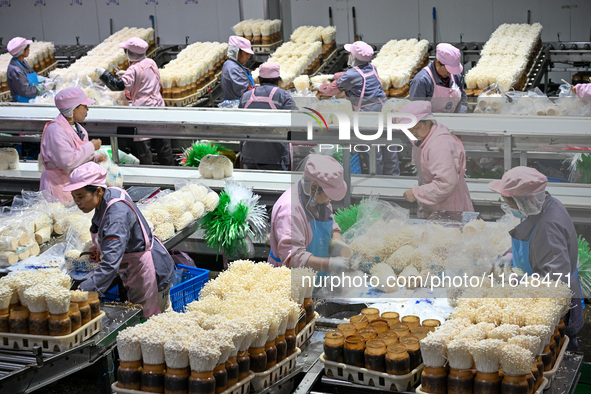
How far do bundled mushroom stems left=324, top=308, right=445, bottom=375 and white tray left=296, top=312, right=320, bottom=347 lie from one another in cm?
25

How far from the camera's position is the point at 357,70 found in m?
7.79

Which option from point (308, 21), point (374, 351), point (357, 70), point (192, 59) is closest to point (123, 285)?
point (374, 351)

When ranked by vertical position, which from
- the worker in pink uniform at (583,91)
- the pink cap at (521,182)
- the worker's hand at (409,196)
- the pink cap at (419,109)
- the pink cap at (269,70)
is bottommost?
the worker's hand at (409,196)

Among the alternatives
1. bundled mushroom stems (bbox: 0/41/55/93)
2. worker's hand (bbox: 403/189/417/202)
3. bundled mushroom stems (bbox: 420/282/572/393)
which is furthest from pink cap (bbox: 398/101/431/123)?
bundled mushroom stems (bbox: 0/41/55/93)

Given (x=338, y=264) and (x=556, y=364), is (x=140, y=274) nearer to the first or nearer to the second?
(x=338, y=264)

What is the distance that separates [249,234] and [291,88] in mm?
3598

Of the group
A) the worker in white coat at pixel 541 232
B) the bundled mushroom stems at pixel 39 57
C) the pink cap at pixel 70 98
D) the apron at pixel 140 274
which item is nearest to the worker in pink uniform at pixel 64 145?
the pink cap at pixel 70 98

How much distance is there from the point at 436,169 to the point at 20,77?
22.0ft

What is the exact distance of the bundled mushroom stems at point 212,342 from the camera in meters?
2.98

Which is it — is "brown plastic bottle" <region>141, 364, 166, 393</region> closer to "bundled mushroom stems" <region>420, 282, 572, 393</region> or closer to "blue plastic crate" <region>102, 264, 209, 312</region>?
"bundled mushroom stems" <region>420, 282, 572, 393</region>

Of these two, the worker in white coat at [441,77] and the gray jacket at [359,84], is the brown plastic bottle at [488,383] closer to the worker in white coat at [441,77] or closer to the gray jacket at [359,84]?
the worker in white coat at [441,77]

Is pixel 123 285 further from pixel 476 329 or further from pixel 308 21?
pixel 308 21

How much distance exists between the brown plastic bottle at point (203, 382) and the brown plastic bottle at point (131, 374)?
0.25 meters

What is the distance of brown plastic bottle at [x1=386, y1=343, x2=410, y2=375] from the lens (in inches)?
122
